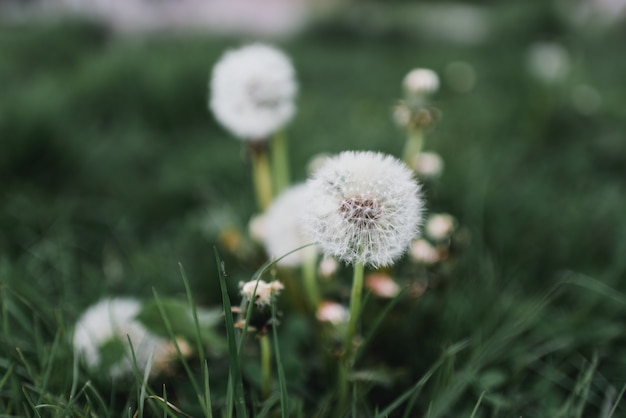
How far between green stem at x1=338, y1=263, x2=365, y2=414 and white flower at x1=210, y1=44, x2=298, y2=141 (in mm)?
466

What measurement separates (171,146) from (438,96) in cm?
171

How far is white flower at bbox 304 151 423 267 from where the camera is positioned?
2.63 feet

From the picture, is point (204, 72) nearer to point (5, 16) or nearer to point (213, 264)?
point (213, 264)

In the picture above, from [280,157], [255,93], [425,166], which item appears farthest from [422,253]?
[255,93]

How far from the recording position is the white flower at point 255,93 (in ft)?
4.09

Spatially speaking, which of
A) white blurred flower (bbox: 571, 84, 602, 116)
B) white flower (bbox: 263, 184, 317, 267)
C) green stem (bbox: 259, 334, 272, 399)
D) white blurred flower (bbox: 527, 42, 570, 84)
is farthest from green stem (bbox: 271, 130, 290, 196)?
white blurred flower (bbox: 527, 42, 570, 84)

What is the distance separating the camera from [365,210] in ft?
2.65

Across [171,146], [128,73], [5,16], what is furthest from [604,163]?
[5,16]

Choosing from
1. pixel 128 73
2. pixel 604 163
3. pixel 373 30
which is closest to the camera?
pixel 604 163

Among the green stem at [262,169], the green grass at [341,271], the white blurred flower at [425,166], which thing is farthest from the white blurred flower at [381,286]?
the green stem at [262,169]

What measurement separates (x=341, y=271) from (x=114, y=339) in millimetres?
630

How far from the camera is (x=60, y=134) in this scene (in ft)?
7.72

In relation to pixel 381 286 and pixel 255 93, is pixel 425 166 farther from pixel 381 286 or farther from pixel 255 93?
pixel 255 93

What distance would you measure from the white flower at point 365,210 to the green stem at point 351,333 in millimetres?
43
